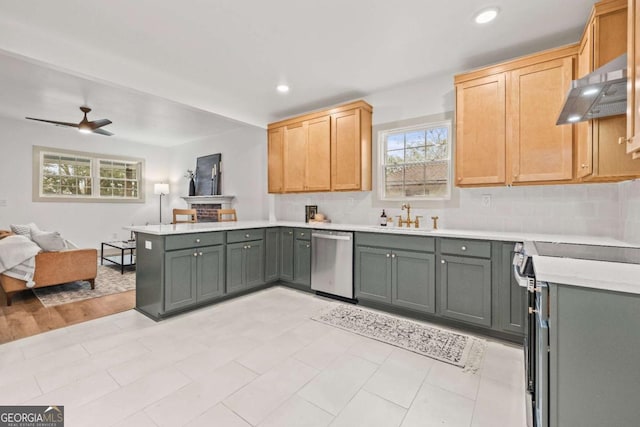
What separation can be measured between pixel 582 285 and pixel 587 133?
1.73 m

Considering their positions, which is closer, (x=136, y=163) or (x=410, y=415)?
(x=410, y=415)

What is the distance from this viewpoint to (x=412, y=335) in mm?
2713

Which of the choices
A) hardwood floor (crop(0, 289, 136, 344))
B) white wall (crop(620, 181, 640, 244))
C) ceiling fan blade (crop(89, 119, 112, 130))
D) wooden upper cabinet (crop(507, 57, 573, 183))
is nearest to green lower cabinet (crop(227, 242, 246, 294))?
hardwood floor (crop(0, 289, 136, 344))

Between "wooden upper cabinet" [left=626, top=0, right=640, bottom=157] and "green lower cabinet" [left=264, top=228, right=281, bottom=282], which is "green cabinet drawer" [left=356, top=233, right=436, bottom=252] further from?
"wooden upper cabinet" [left=626, top=0, right=640, bottom=157]

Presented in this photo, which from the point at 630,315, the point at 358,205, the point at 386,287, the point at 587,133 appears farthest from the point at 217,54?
the point at 630,315

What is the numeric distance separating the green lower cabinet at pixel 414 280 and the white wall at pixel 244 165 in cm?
290

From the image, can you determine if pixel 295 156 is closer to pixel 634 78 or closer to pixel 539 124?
A: pixel 539 124

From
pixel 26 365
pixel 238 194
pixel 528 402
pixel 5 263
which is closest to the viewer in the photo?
pixel 528 402

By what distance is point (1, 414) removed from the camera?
1.67 metres

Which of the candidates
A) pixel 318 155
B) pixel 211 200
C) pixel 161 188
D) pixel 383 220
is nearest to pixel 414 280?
pixel 383 220

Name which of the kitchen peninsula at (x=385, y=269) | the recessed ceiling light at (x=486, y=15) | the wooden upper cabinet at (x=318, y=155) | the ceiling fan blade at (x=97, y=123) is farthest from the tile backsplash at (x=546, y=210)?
the ceiling fan blade at (x=97, y=123)

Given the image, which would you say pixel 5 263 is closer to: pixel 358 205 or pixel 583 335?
pixel 358 205

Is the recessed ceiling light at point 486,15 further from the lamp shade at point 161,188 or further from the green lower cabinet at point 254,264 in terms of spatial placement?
the lamp shade at point 161,188

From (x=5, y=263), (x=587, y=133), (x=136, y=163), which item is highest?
(x=136, y=163)
